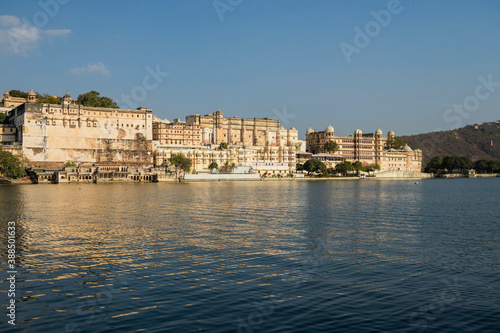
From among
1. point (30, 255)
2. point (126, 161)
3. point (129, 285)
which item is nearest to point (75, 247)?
point (30, 255)

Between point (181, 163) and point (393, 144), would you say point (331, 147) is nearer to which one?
point (393, 144)

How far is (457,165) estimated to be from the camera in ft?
548

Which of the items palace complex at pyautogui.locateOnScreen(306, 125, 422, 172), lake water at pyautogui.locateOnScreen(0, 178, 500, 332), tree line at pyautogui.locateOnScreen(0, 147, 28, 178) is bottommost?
lake water at pyautogui.locateOnScreen(0, 178, 500, 332)

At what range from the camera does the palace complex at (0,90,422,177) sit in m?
110

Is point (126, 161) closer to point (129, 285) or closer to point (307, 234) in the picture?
point (307, 234)

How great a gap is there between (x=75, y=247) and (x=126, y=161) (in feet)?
320

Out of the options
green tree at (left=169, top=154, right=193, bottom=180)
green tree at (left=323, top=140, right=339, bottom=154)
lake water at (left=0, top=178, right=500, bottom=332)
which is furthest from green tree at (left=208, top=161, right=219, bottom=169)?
lake water at (left=0, top=178, right=500, bottom=332)

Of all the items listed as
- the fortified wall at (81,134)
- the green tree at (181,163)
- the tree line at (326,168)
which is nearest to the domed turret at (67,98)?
the fortified wall at (81,134)

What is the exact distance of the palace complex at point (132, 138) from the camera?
4349 inches

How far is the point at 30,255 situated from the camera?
67.8 feet

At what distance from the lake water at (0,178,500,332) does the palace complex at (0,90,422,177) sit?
85.2m

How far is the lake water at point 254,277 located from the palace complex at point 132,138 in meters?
85.2

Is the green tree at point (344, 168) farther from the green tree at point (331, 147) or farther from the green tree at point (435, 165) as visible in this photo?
the green tree at point (435, 165)

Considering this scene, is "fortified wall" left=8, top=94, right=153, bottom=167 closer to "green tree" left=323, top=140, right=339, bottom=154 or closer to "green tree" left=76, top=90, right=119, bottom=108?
"green tree" left=76, top=90, right=119, bottom=108
